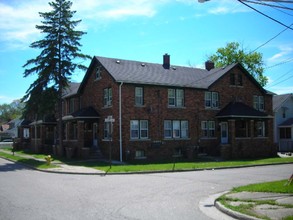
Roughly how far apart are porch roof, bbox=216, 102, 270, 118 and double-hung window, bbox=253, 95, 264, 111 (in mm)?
3079

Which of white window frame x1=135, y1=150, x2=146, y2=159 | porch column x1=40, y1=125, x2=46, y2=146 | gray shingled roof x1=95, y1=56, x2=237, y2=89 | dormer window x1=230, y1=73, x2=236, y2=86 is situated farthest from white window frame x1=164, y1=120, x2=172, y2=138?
porch column x1=40, y1=125, x2=46, y2=146

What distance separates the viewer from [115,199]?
11.6 meters

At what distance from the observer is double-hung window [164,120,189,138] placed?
3136 cm

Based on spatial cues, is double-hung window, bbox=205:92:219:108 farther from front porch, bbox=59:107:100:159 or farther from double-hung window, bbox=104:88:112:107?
front porch, bbox=59:107:100:159

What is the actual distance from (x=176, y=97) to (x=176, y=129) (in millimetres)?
2777

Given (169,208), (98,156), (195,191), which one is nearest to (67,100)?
(98,156)

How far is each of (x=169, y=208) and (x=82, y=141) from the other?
2187 cm

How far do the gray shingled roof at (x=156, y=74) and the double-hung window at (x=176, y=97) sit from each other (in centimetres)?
70

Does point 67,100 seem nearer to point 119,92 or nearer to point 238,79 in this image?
point 119,92

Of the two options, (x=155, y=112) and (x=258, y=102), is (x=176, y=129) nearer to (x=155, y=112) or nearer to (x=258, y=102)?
(x=155, y=112)

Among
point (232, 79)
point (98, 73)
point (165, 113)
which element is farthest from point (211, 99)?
point (98, 73)

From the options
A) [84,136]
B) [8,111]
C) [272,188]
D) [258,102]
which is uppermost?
[8,111]

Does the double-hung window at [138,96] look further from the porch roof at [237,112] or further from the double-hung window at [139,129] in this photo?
the porch roof at [237,112]

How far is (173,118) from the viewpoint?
31500 millimetres
